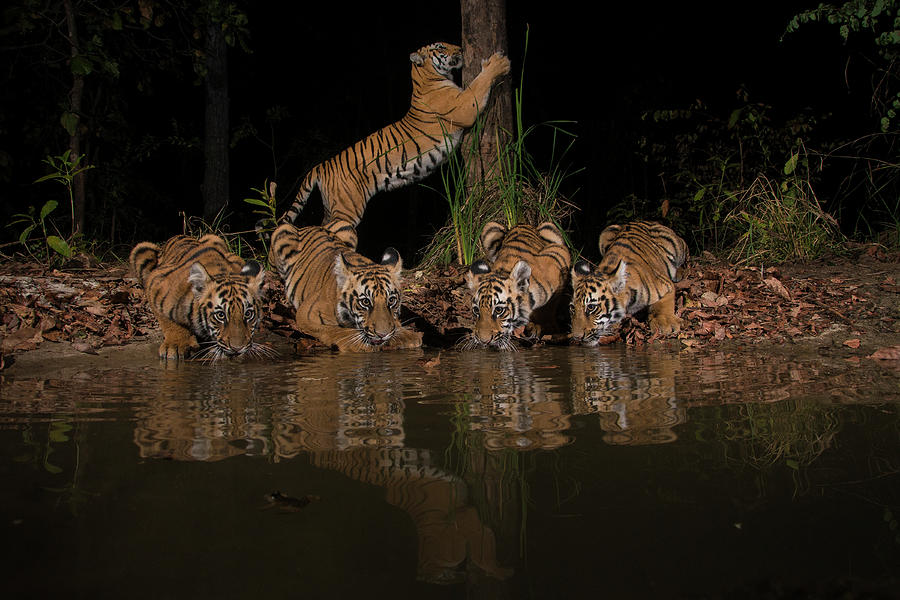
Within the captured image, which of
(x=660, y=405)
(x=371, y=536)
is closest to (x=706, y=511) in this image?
(x=371, y=536)

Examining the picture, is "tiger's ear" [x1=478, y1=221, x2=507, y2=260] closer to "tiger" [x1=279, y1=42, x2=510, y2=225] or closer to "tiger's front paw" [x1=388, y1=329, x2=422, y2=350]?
"tiger's front paw" [x1=388, y1=329, x2=422, y2=350]

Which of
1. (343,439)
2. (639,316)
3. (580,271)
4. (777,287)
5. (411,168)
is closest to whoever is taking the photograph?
(343,439)

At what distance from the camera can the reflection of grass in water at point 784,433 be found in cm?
214

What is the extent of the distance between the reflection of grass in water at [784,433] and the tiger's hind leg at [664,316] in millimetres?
2483

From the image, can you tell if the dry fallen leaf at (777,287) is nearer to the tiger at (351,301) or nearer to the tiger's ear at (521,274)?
the tiger's ear at (521,274)

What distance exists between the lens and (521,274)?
529 cm

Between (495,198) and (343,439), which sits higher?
(495,198)

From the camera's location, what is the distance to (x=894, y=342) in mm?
4652

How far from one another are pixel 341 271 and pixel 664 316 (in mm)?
2165

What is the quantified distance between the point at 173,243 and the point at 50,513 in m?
3.92

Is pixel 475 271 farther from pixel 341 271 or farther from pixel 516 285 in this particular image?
pixel 341 271

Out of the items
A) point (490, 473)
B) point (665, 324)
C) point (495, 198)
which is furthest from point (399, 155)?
point (490, 473)

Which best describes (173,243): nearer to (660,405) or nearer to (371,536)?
(660,405)

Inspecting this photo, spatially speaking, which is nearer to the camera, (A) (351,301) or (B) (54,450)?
(B) (54,450)
